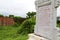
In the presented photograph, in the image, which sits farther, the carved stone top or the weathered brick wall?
the weathered brick wall

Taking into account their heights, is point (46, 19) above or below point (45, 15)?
below

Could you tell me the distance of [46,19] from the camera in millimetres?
4840

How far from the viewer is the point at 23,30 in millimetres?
11148

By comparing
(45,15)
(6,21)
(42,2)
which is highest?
(42,2)

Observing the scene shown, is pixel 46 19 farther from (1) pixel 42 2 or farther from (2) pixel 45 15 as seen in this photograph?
(1) pixel 42 2

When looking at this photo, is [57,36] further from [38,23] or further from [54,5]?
[38,23]

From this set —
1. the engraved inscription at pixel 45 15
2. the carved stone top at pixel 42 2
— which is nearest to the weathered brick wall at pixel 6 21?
the carved stone top at pixel 42 2

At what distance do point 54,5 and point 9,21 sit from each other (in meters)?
16.3

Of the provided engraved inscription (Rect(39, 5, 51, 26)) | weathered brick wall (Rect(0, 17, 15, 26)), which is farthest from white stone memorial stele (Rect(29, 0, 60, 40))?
weathered brick wall (Rect(0, 17, 15, 26))

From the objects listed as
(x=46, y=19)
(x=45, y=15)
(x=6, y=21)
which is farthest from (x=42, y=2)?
(x=6, y=21)

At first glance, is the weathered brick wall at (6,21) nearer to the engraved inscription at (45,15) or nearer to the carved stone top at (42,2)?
the carved stone top at (42,2)

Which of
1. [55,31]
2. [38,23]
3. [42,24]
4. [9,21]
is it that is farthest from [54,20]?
[9,21]

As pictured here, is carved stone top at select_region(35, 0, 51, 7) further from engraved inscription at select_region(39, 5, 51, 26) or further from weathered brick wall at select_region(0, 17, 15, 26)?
weathered brick wall at select_region(0, 17, 15, 26)

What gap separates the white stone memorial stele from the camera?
4465mm
